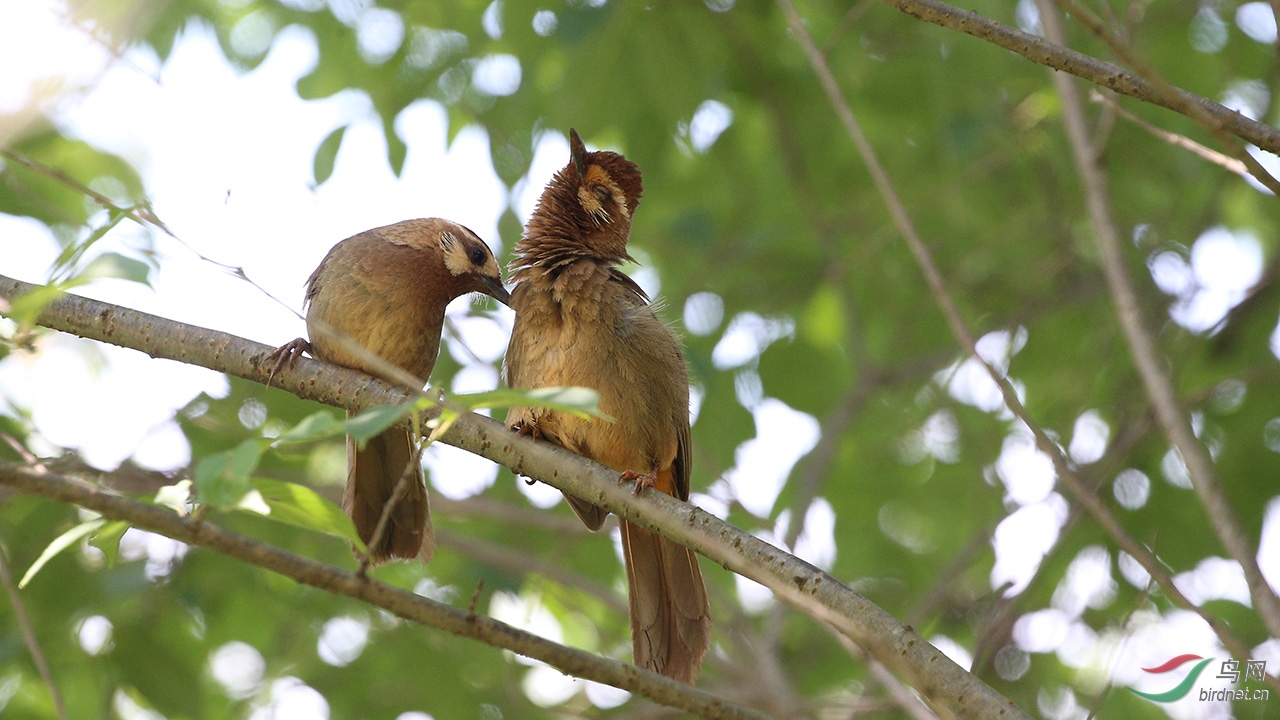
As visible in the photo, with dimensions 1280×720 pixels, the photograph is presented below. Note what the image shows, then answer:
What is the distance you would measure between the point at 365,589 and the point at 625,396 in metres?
2.15

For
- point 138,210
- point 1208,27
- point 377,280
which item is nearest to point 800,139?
point 1208,27

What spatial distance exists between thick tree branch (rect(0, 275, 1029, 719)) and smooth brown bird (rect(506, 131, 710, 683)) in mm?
802

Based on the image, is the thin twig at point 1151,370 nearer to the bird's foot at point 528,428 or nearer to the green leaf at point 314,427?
the green leaf at point 314,427

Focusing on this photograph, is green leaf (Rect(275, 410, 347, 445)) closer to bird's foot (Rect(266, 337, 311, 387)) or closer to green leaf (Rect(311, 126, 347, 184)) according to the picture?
bird's foot (Rect(266, 337, 311, 387))

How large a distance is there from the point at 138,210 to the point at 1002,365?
5128 millimetres

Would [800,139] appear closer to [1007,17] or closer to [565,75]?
[1007,17]

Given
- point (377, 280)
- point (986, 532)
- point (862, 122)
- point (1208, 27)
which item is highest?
point (1208, 27)

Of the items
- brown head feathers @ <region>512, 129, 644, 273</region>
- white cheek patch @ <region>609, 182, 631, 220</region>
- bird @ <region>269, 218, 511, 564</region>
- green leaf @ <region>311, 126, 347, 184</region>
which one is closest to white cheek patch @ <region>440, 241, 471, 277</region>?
bird @ <region>269, 218, 511, 564</region>

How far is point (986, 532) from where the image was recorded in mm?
5168

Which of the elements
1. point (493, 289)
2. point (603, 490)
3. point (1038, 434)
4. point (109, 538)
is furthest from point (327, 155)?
point (1038, 434)

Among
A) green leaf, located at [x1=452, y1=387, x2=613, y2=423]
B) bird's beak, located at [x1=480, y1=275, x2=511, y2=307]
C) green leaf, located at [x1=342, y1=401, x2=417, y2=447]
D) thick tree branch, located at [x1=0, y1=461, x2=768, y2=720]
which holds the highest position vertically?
bird's beak, located at [x1=480, y1=275, x2=511, y2=307]

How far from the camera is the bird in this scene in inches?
165

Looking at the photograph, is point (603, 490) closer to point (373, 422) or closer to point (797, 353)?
point (373, 422)

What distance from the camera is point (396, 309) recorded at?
14.0ft
